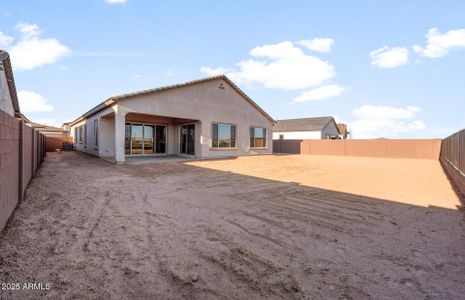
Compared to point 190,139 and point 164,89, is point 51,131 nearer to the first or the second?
point 190,139

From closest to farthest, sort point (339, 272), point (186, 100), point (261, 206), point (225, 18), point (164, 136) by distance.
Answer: point (339, 272) < point (261, 206) < point (225, 18) < point (186, 100) < point (164, 136)

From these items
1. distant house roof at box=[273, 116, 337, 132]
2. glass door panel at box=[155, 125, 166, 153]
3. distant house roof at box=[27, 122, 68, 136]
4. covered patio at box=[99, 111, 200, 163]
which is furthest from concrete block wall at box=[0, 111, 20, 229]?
distant house roof at box=[273, 116, 337, 132]

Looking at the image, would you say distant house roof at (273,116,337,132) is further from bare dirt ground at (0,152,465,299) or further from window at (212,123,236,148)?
bare dirt ground at (0,152,465,299)

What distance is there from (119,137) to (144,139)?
3.66 meters

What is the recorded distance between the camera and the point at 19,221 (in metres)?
3.83

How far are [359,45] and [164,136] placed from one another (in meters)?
12.9

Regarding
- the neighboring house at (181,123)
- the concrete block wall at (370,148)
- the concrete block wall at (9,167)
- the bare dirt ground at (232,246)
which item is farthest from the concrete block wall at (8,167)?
the concrete block wall at (370,148)

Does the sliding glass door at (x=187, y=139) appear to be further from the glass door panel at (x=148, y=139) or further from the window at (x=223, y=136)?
the glass door panel at (x=148, y=139)

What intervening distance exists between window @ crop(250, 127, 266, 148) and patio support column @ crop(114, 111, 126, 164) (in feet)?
32.8

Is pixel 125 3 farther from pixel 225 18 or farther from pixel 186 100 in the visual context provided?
pixel 186 100

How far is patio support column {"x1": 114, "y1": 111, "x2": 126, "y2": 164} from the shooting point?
37.7ft

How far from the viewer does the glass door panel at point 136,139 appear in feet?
48.2

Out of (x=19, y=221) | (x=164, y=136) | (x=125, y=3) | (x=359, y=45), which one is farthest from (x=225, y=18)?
(x=19, y=221)

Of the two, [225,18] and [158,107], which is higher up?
[225,18]
